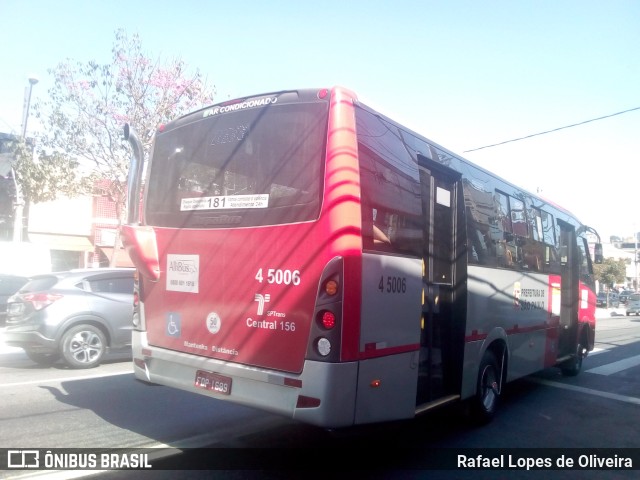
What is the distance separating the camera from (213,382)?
477 centimetres

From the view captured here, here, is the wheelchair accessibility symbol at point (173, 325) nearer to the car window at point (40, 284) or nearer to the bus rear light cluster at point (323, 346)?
the bus rear light cluster at point (323, 346)

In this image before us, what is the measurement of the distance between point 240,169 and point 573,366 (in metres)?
8.21

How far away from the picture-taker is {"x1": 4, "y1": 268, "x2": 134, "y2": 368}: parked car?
892 centimetres

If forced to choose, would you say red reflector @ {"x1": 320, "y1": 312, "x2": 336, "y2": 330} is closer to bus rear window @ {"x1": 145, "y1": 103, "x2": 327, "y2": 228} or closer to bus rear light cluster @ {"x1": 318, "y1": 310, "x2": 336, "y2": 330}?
bus rear light cluster @ {"x1": 318, "y1": 310, "x2": 336, "y2": 330}

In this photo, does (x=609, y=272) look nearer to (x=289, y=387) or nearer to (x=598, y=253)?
(x=598, y=253)

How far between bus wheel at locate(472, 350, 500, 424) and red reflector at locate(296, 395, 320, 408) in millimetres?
3047

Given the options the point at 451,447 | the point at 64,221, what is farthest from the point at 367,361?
the point at 64,221

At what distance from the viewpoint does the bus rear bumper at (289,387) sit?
13.2 ft

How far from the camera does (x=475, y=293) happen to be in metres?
6.25

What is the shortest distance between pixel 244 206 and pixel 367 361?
1.78 meters

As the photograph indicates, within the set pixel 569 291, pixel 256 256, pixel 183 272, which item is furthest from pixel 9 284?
pixel 569 291

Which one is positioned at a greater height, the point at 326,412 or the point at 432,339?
the point at 432,339

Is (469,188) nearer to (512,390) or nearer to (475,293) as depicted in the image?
(475,293)

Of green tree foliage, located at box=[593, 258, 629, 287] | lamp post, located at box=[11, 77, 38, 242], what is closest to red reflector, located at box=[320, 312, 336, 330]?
lamp post, located at box=[11, 77, 38, 242]
